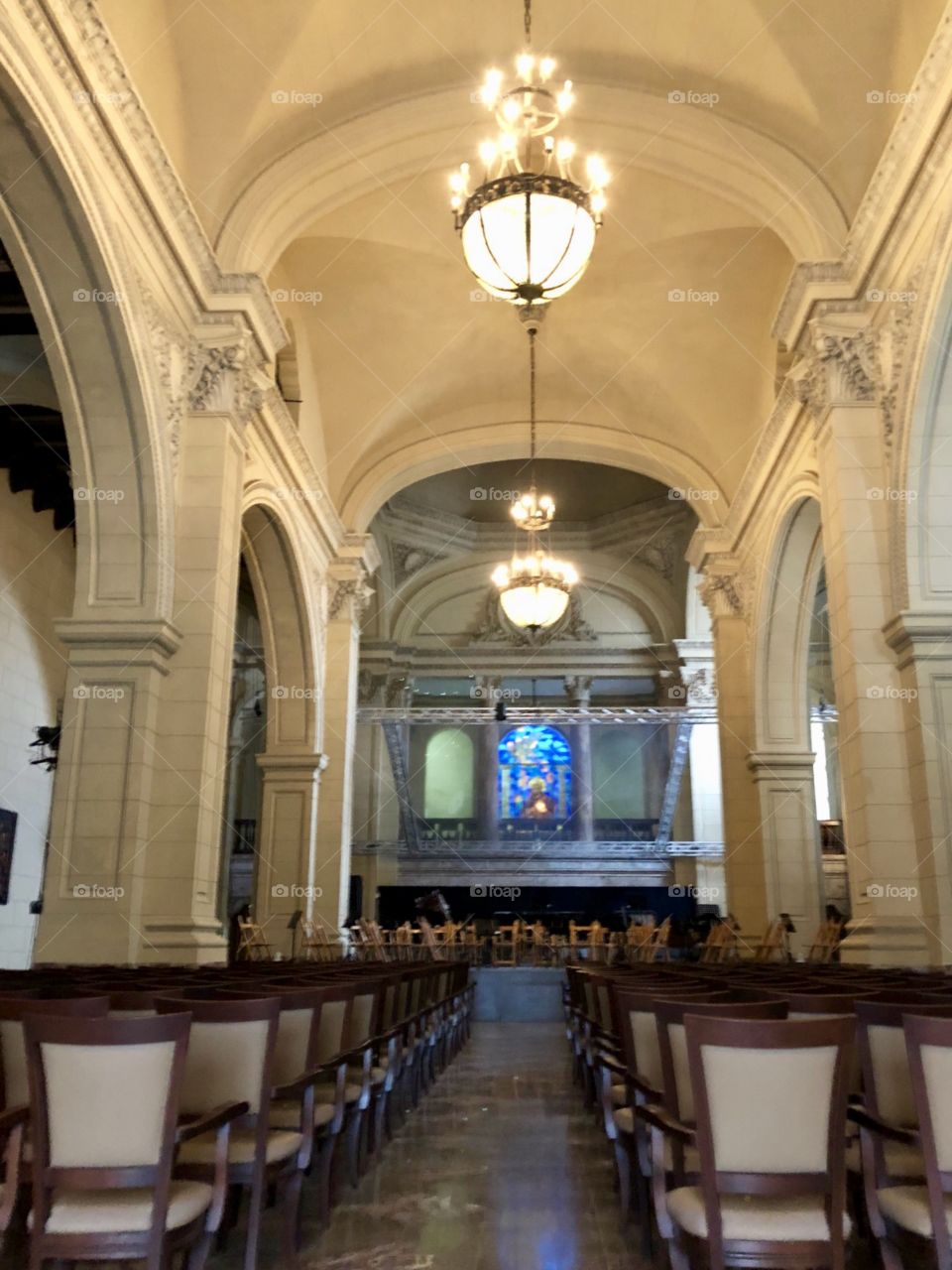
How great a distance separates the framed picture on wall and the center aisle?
7.83 meters

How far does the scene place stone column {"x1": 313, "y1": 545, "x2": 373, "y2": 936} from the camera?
42.6 ft

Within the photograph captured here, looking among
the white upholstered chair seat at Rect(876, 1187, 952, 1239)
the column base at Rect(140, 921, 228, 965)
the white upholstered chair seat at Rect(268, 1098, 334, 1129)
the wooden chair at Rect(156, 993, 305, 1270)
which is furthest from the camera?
the column base at Rect(140, 921, 228, 965)

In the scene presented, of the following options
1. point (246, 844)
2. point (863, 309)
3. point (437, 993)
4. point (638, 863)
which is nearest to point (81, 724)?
point (437, 993)

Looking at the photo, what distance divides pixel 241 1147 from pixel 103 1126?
2.26ft

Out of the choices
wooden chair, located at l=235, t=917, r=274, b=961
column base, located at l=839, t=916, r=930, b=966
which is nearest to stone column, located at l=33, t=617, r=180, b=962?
wooden chair, located at l=235, t=917, r=274, b=961

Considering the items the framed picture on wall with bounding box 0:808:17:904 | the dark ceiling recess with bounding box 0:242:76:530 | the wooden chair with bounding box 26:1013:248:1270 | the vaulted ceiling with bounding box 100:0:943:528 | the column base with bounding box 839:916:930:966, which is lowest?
the wooden chair with bounding box 26:1013:248:1270

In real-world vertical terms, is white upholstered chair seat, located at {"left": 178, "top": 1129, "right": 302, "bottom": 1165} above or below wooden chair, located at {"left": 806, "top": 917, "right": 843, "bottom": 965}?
below

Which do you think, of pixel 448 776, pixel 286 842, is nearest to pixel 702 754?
pixel 448 776

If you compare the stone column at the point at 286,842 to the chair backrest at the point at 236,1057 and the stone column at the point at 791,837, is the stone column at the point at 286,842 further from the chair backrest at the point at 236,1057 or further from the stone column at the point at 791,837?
the chair backrest at the point at 236,1057

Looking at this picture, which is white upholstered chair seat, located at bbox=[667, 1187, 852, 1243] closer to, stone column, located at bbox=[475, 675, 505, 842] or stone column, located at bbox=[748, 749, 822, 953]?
stone column, located at bbox=[748, 749, 822, 953]

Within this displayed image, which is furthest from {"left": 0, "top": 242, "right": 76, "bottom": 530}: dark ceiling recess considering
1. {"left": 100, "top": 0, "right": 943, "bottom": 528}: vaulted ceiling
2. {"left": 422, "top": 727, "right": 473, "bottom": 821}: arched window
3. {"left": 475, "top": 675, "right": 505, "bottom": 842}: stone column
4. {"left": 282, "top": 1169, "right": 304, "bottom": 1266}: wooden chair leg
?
{"left": 422, "top": 727, "right": 473, "bottom": 821}: arched window

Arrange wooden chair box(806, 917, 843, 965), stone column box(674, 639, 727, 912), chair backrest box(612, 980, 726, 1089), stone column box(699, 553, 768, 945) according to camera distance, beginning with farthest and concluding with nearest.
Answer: stone column box(674, 639, 727, 912) < stone column box(699, 553, 768, 945) < wooden chair box(806, 917, 843, 965) < chair backrest box(612, 980, 726, 1089)

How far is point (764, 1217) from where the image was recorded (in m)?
2.24

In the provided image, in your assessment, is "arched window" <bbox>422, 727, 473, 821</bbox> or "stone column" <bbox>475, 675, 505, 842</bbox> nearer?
"stone column" <bbox>475, 675, 505, 842</bbox>
